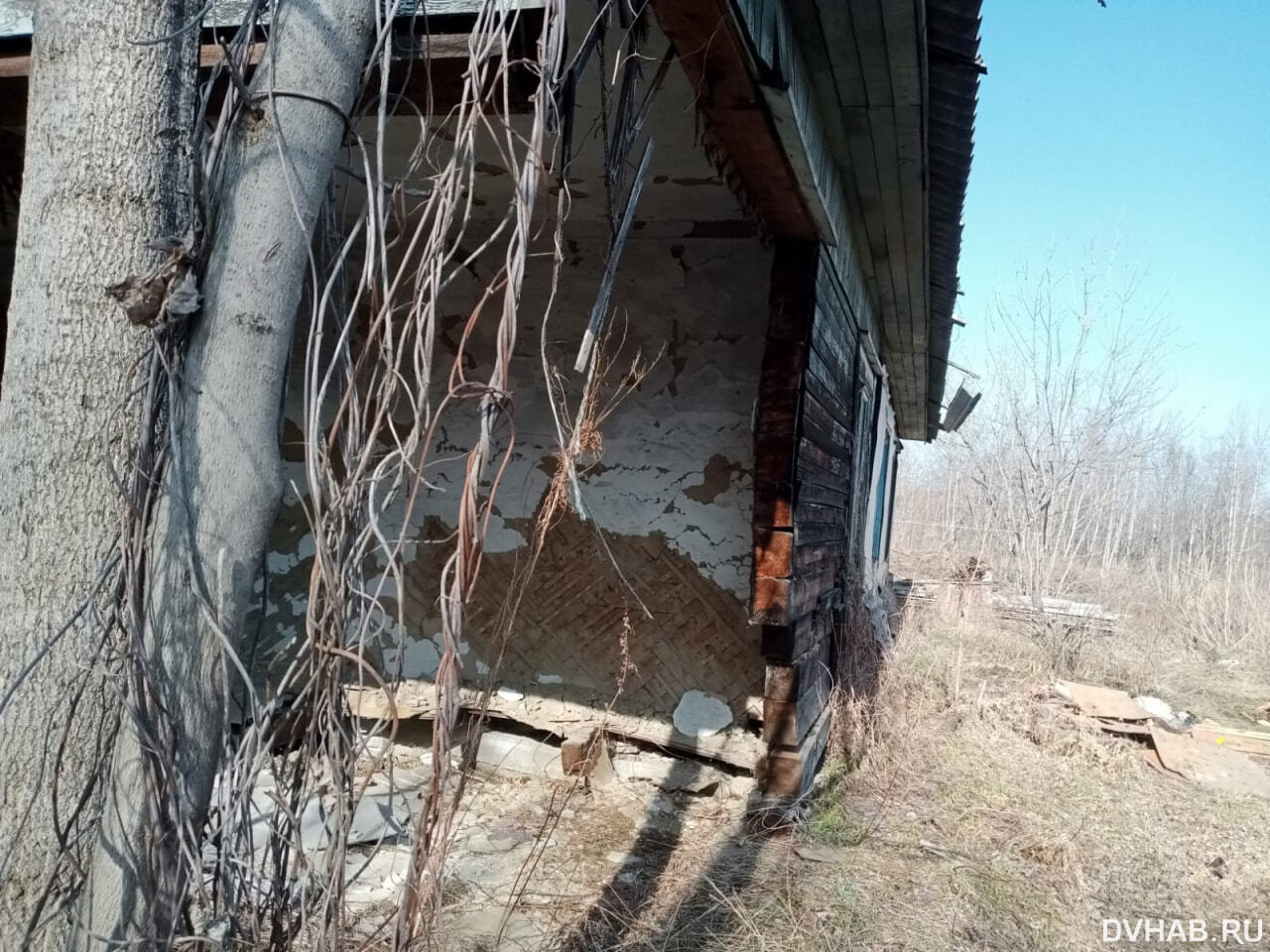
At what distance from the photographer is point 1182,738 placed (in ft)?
20.3

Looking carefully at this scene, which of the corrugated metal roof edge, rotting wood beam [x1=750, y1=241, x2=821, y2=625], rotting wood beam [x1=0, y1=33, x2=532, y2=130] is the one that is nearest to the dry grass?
rotting wood beam [x1=750, y1=241, x2=821, y2=625]

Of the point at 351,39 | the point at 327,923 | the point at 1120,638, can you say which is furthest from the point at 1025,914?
the point at 1120,638

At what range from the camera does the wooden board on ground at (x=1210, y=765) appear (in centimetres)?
541

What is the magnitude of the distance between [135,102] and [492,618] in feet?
Result: 11.2

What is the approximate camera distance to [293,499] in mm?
4398

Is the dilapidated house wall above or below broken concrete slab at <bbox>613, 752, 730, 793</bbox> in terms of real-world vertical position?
above

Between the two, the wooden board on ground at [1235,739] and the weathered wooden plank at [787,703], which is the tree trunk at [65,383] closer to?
the weathered wooden plank at [787,703]

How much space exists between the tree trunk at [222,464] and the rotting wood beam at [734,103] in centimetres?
104

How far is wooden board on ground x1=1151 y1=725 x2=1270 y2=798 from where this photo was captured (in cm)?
541

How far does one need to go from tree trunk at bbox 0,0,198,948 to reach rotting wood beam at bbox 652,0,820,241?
49.8 inches

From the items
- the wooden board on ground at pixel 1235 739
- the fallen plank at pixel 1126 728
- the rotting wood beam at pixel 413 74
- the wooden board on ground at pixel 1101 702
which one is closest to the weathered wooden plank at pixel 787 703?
the rotting wood beam at pixel 413 74

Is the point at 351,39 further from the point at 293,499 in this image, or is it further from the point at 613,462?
the point at 293,499

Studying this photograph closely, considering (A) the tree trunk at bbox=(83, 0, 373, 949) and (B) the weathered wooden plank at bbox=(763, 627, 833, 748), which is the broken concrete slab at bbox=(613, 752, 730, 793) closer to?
(B) the weathered wooden plank at bbox=(763, 627, 833, 748)

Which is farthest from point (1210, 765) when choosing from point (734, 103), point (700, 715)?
point (734, 103)
